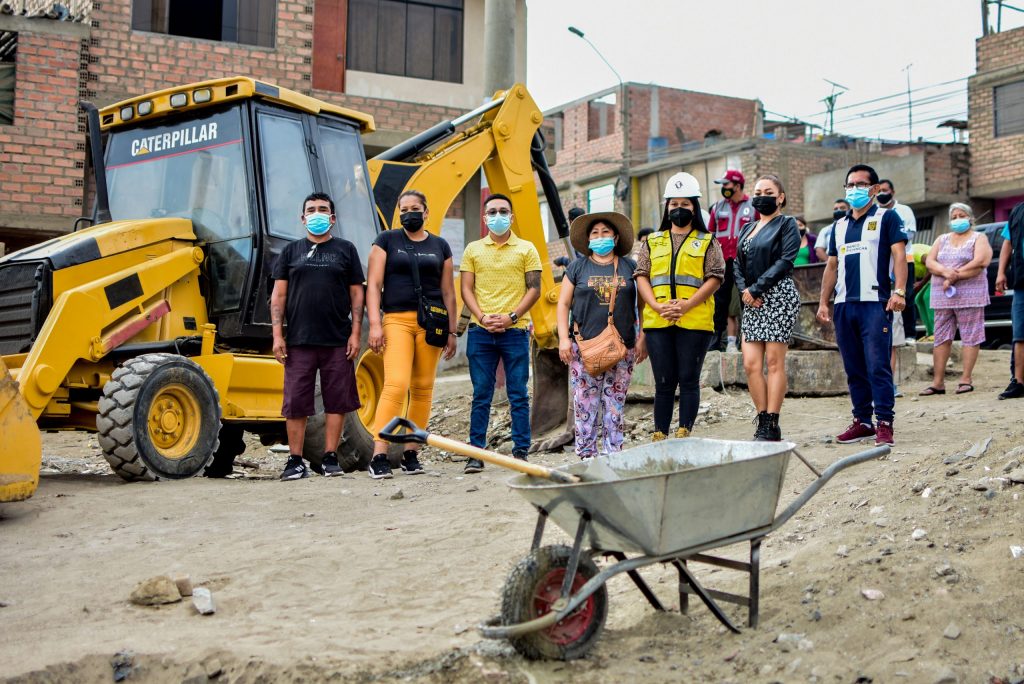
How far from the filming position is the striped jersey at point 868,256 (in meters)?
7.02

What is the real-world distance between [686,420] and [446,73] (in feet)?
37.1

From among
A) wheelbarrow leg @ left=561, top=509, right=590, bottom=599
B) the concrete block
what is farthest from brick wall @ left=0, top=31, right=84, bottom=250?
wheelbarrow leg @ left=561, top=509, right=590, bottom=599

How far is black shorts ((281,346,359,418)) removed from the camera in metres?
7.45

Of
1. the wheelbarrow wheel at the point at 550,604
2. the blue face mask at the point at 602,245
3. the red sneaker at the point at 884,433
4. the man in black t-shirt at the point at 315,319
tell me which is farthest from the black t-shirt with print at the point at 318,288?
the wheelbarrow wheel at the point at 550,604

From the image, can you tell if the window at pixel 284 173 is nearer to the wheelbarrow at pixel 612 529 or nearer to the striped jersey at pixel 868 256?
the striped jersey at pixel 868 256

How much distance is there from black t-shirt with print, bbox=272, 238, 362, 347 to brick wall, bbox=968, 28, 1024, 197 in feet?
79.7

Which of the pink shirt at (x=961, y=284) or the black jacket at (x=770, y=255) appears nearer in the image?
the black jacket at (x=770, y=255)

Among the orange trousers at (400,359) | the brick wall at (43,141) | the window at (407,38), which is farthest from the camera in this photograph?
the window at (407,38)

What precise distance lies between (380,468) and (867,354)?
10.5ft

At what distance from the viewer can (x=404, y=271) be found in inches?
297

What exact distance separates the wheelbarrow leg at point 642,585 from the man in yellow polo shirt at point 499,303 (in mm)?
3282

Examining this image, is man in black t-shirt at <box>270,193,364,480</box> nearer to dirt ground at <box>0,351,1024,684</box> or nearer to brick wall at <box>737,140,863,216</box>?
dirt ground at <box>0,351,1024,684</box>

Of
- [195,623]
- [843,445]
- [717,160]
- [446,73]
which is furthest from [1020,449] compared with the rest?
[717,160]

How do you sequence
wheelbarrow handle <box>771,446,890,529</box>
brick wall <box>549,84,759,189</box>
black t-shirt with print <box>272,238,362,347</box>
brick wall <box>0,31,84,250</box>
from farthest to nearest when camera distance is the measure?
1. brick wall <box>549,84,759,189</box>
2. brick wall <box>0,31,84,250</box>
3. black t-shirt with print <box>272,238,362,347</box>
4. wheelbarrow handle <box>771,446,890,529</box>
